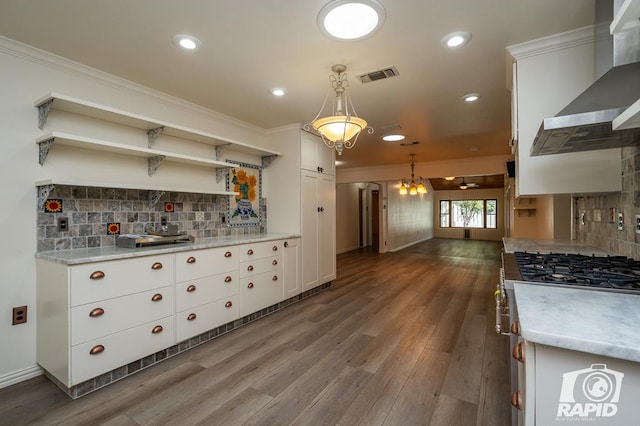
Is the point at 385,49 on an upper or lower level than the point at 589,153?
upper

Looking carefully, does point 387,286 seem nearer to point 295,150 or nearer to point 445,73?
point 295,150

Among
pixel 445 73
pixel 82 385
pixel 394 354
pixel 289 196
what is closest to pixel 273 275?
pixel 289 196

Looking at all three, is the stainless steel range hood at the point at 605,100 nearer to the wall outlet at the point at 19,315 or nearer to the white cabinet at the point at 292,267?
the white cabinet at the point at 292,267

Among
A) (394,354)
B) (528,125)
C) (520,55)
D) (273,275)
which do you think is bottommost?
(394,354)

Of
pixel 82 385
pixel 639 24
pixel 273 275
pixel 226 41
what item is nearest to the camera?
pixel 639 24

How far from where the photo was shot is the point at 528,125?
2.08 meters

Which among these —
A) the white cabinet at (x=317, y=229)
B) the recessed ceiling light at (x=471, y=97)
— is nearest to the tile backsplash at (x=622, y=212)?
the recessed ceiling light at (x=471, y=97)

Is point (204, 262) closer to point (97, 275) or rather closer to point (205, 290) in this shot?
point (205, 290)

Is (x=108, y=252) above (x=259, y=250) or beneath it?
above

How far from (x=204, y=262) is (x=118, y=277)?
706 mm

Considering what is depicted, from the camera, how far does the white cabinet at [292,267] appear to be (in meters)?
3.64

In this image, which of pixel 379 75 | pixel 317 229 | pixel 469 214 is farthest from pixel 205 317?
pixel 469 214

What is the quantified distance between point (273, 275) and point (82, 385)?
6.18 ft

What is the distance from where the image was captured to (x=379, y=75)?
8.37 ft
